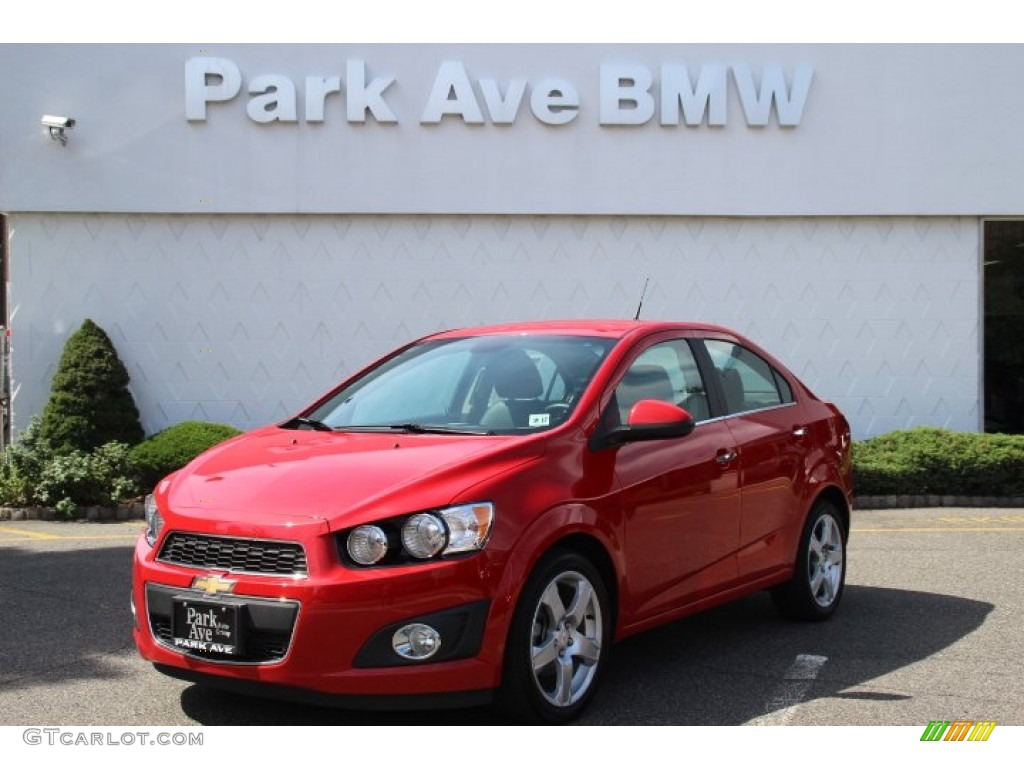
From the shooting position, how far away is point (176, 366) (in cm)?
1399

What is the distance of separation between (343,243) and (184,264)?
1.88 meters

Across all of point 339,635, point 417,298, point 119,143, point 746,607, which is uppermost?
point 119,143

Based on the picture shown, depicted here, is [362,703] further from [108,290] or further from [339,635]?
[108,290]

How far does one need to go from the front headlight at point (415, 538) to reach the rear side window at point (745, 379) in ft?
7.05

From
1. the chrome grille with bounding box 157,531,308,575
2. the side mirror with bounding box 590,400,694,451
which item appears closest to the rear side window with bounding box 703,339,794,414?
the side mirror with bounding box 590,400,694,451

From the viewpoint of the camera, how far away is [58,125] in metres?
13.4

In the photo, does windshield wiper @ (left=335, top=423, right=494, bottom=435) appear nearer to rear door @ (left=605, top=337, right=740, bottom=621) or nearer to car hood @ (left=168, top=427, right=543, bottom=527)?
car hood @ (left=168, top=427, right=543, bottom=527)

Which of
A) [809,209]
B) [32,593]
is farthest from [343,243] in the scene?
[32,593]

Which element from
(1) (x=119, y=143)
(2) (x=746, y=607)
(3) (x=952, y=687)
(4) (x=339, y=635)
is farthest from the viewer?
(1) (x=119, y=143)

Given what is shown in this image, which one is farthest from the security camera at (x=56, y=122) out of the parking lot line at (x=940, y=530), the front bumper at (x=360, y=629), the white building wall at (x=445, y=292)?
the front bumper at (x=360, y=629)

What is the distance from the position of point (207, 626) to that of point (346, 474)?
0.76 m

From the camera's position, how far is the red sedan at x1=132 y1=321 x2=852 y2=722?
4262 mm
